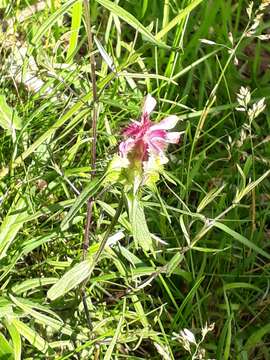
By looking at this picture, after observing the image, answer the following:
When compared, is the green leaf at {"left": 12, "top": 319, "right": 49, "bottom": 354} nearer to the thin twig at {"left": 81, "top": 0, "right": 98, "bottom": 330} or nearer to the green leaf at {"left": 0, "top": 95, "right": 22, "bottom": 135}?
the thin twig at {"left": 81, "top": 0, "right": 98, "bottom": 330}

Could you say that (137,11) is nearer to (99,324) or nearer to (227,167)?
(227,167)

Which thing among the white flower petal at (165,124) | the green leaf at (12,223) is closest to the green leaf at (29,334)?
the green leaf at (12,223)

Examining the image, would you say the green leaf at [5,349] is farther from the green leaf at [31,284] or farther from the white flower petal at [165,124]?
the white flower petal at [165,124]

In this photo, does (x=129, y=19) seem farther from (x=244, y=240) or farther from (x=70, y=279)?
(x=244, y=240)

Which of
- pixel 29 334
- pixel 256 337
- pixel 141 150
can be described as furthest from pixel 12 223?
pixel 256 337

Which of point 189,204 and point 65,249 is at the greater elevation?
point 65,249

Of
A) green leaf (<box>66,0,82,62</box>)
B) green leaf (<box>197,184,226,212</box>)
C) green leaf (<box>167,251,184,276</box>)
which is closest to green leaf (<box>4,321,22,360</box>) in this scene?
green leaf (<box>167,251,184,276</box>)

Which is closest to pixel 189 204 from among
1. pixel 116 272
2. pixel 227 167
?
pixel 227 167
